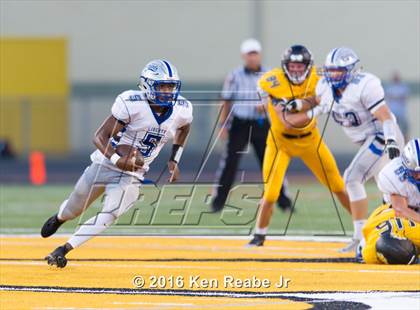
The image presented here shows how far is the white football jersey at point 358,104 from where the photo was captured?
9445 millimetres

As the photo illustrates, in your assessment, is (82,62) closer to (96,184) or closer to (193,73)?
(193,73)

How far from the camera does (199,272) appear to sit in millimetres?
8109

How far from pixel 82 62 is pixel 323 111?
15.5 meters

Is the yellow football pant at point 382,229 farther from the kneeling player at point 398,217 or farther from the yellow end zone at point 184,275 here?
the yellow end zone at point 184,275

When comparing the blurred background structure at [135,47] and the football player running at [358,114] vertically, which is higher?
the football player running at [358,114]

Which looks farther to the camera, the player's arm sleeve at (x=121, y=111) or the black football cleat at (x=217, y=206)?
the black football cleat at (x=217, y=206)

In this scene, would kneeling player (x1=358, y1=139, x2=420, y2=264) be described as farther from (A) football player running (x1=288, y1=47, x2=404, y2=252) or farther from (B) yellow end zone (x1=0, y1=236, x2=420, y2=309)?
(A) football player running (x1=288, y1=47, x2=404, y2=252)

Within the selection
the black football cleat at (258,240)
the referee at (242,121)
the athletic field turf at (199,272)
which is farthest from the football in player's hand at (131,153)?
the referee at (242,121)

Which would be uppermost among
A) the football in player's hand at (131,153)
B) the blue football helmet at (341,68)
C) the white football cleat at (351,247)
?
the blue football helmet at (341,68)

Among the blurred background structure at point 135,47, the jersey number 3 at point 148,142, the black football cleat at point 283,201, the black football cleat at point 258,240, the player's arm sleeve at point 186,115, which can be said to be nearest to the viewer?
the jersey number 3 at point 148,142

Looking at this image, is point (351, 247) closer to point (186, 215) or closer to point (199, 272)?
point (199, 272)

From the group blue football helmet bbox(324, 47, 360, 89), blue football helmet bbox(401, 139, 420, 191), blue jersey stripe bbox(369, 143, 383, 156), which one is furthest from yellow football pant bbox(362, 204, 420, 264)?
blue football helmet bbox(324, 47, 360, 89)

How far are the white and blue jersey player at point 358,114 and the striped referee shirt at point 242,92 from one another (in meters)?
2.97

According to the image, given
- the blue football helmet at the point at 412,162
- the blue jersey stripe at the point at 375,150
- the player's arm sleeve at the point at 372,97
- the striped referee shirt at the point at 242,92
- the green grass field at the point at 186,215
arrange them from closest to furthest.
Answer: the blue football helmet at the point at 412,162, the player's arm sleeve at the point at 372,97, the blue jersey stripe at the point at 375,150, the green grass field at the point at 186,215, the striped referee shirt at the point at 242,92
